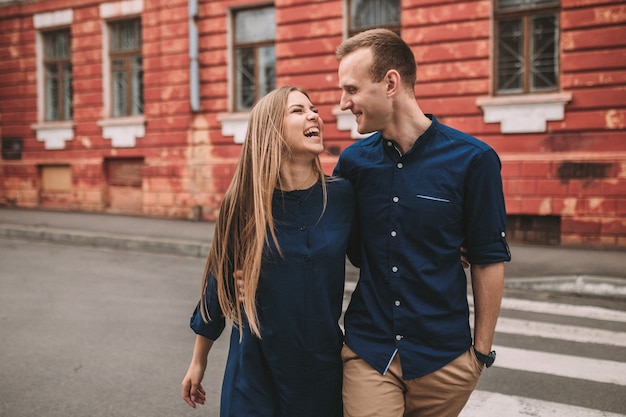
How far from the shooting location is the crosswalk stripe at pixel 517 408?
14.0 ft

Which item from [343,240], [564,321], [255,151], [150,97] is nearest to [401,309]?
[343,240]

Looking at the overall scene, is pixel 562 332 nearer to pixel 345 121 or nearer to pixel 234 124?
pixel 345 121

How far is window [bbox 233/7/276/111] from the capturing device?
14.9 metres

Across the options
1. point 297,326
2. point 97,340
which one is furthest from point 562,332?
point 297,326

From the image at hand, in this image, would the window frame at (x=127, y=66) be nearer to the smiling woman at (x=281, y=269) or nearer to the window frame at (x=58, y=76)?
the window frame at (x=58, y=76)

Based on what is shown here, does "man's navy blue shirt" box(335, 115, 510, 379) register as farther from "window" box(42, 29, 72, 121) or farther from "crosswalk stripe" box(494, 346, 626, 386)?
"window" box(42, 29, 72, 121)

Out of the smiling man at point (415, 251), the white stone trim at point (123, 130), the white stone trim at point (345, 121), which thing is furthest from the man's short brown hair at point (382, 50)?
the white stone trim at point (123, 130)

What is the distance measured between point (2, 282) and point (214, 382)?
4.75 meters

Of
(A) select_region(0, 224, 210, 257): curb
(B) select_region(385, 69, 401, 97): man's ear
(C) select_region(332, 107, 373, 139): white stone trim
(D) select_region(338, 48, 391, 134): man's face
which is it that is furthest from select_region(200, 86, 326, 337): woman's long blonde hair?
(C) select_region(332, 107, 373, 139): white stone trim

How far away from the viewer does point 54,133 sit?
17.9 m

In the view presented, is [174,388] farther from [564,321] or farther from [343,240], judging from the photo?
[564,321]

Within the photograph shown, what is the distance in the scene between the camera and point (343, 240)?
2416 mm

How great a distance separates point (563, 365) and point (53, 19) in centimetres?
1629

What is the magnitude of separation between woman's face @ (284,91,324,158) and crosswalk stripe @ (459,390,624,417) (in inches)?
98.0
